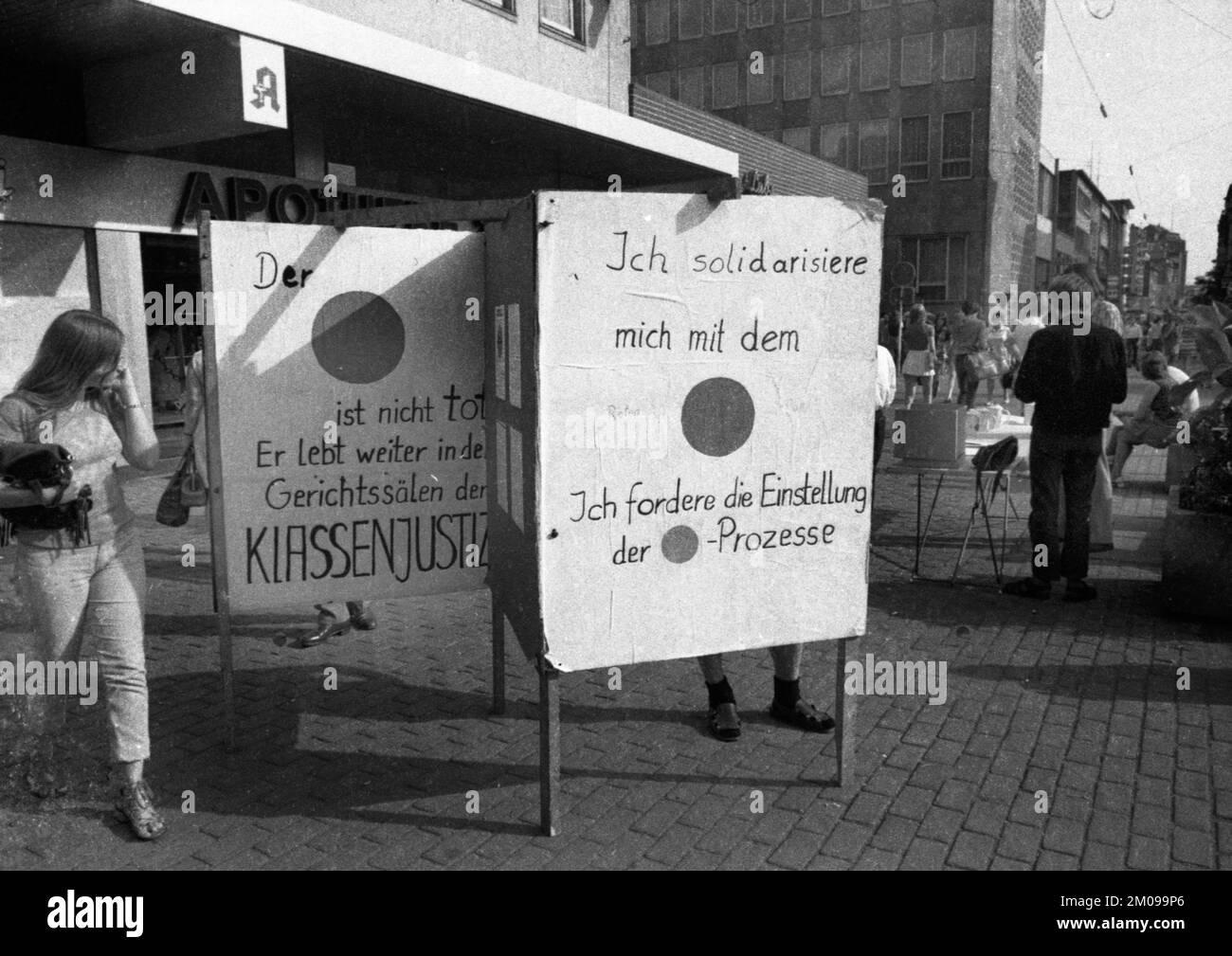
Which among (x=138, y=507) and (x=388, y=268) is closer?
(x=388, y=268)

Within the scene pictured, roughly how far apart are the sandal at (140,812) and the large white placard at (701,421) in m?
1.45

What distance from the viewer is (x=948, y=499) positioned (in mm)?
10078

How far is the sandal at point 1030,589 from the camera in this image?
653 cm

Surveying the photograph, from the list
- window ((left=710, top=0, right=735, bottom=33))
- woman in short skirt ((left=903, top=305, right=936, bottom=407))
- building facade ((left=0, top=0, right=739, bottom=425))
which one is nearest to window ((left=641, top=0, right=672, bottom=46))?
window ((left=710, top=0, right=735, bottom=33))

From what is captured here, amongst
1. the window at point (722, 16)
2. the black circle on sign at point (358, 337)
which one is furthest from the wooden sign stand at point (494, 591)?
the window at point (722, 16)

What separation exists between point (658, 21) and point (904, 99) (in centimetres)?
1209

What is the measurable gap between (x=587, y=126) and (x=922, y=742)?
9.66 metres

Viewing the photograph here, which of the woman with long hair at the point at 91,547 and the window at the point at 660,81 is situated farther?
the window at the point at 660,81

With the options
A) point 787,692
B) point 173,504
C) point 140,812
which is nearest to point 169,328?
point 173,504

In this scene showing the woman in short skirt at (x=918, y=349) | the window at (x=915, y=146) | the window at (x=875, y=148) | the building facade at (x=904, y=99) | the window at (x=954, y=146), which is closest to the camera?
the woman in short skirt at (x=918, y=349)

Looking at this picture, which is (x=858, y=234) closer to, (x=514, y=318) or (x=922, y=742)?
(x=514, y=318)

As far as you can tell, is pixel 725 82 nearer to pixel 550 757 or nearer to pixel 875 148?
pixel 875 148

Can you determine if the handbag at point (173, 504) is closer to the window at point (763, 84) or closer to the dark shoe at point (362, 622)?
the dark shoe at point (362, 622)
